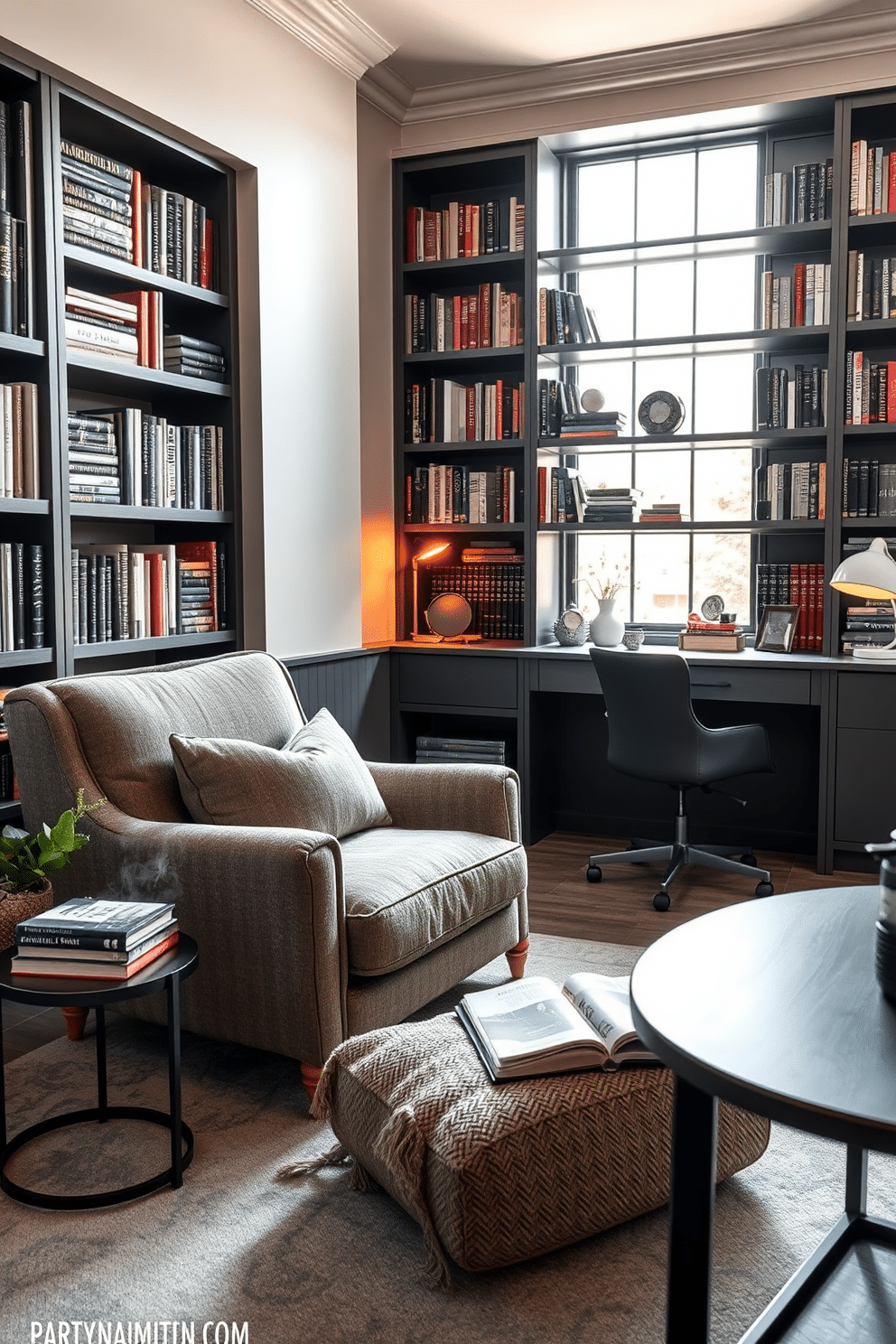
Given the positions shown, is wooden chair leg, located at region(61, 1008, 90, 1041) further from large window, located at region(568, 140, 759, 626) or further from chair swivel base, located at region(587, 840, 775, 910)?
large window, located at region(568, 140, 759, 626)

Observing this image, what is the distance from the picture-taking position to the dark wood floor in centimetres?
347

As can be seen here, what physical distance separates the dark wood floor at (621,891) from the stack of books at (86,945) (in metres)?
1.02

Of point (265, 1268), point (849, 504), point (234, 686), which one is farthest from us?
point (849, 504)

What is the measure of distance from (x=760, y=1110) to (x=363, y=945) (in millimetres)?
1159

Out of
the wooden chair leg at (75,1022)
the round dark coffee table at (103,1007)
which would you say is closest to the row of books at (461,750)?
the wooden chair leg at (75,1022)

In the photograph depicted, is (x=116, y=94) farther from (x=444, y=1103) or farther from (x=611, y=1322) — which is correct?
(x=611, y=1322)

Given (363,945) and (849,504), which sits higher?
(849,504)

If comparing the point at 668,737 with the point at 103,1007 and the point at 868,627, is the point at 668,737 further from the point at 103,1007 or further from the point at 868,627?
the point at 103,1007

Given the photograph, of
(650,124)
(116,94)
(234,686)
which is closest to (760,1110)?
(234,686)

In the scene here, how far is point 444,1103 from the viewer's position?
5.82 ft

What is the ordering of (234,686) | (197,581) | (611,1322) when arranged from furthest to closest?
(197,581), (234,686), (611,1322)

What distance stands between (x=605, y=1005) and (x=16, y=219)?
7.73 ft

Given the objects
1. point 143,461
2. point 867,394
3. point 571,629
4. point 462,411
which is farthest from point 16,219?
point 867,394

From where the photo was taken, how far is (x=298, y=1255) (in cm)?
178
